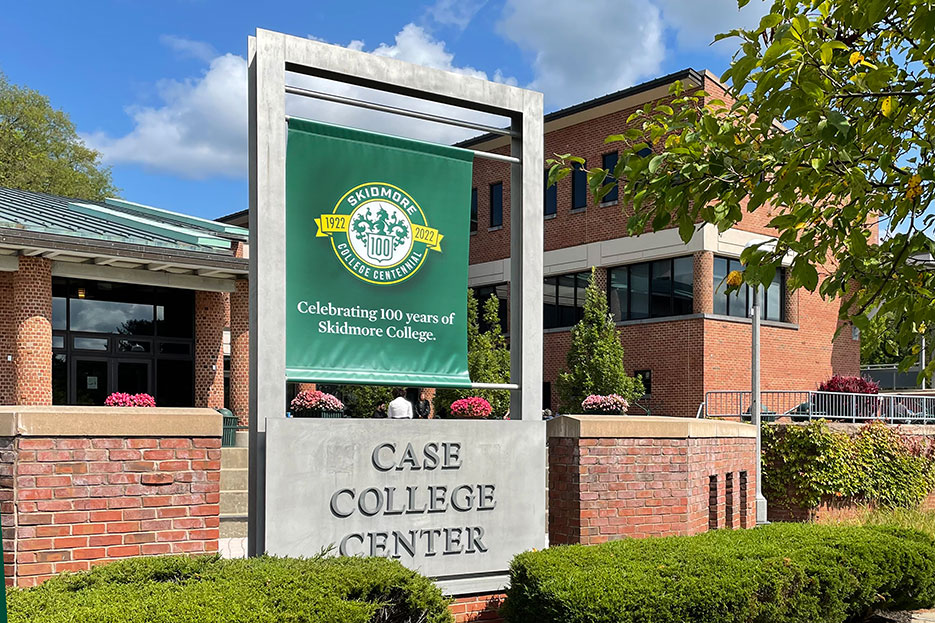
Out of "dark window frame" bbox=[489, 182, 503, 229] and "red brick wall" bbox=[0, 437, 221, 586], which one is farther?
"dark window frame" bbox=[489, 182, 503, 229]

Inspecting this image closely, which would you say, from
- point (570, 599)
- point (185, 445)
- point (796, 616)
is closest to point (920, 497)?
point (796, 616)

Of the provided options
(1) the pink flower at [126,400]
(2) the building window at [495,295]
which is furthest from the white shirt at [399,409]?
(2) the building window at [495,295]

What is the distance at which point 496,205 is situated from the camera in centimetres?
3512

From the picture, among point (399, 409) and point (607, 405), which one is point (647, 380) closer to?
point (607, 405)

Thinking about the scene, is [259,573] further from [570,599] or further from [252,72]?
[252,72]

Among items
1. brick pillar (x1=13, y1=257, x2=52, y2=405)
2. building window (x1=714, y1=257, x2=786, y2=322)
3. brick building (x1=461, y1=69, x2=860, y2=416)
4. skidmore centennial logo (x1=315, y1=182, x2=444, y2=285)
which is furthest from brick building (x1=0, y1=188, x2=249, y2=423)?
skidmore centennial logo (x1=315, y1=182, x2=444, y2=285)

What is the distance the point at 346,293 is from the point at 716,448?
4709 millimetres

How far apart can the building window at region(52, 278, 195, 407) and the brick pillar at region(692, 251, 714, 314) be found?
15.1 metres

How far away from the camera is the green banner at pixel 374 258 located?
6.86 metres

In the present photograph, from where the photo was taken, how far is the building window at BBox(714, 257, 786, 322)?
29578 mm

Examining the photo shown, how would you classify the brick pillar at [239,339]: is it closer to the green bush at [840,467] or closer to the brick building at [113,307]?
the brick building at [113,307]

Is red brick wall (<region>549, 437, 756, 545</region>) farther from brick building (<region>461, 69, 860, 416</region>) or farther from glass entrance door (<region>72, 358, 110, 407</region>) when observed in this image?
brick building (<region>461, 69, 860, 416</region>)

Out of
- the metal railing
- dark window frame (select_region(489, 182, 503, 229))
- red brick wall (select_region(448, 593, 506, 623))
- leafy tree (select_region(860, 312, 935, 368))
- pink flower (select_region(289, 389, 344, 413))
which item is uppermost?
dark window frame (select_region(489, 182, 503, 229))

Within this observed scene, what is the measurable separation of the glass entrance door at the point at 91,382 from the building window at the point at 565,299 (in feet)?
50.8
